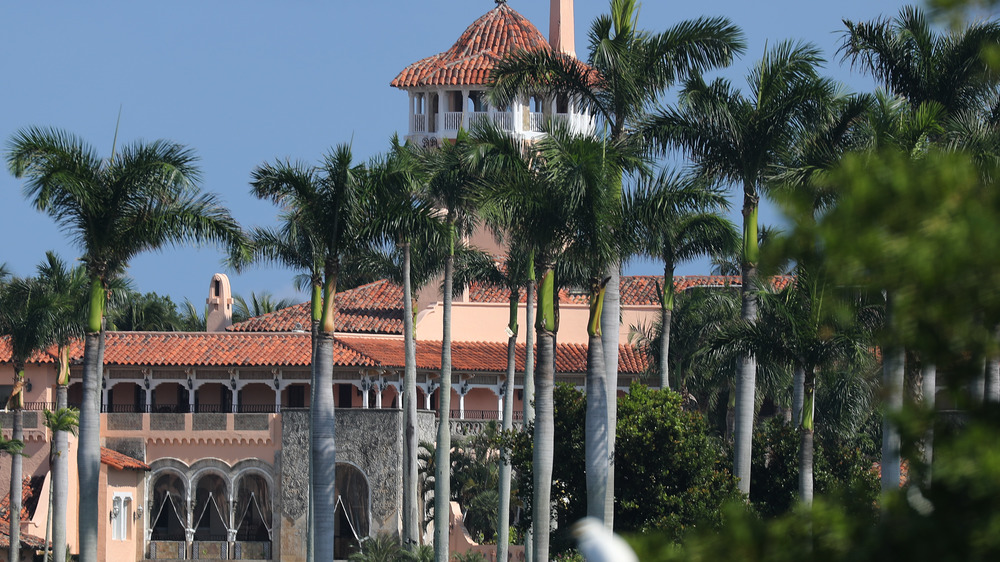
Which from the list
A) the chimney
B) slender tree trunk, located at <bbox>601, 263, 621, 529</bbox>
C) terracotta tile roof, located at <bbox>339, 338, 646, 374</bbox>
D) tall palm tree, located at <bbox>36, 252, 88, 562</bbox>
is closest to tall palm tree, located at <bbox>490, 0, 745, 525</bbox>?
slender tree trunk, located at <bbox>601, 263, 621, 529</bbox>

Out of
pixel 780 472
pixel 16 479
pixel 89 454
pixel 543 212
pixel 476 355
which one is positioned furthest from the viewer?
pixel 476 355

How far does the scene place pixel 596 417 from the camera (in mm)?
26016

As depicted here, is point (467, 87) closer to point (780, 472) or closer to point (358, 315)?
point (358, 315)

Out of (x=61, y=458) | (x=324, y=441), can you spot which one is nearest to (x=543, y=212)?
(x=324, y=441)

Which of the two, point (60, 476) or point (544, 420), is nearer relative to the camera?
point (544, 420)

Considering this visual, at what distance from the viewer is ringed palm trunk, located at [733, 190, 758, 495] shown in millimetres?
27641

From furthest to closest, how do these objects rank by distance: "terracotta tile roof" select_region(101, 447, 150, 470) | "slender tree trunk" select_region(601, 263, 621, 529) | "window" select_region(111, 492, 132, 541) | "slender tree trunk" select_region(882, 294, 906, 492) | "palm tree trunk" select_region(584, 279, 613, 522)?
"window" select_region(111, 492, 132, 541) < "terracotta tile roof" select_region(101, 447, 150, 470) < "slender tree trunk" select_region(601, 263, 621, 529) < "palm tree trunk" select_region(584, 279, 613, 522) < "slender tree trunk" select_region(882, 294, 906, 492)

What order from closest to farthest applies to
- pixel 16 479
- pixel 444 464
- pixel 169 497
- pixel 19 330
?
1. pixel 444 464
2. pixel 19 330
3. pixel 16 479
4. pixel 169 497

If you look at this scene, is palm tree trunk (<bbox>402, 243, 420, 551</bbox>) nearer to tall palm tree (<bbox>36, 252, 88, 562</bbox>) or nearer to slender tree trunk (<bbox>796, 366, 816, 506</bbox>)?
tall palm tree (<bbox>36, 252, 88, 562</bbox>)

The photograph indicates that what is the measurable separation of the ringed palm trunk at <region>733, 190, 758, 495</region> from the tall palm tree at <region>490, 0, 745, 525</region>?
2.45 meters

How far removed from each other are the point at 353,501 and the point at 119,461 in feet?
25.5

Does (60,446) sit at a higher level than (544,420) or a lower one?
lower

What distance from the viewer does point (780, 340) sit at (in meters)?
26.9

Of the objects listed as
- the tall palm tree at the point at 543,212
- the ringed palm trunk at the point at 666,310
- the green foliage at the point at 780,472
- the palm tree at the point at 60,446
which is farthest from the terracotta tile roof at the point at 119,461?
the tall palm tree at the point at 543,212
